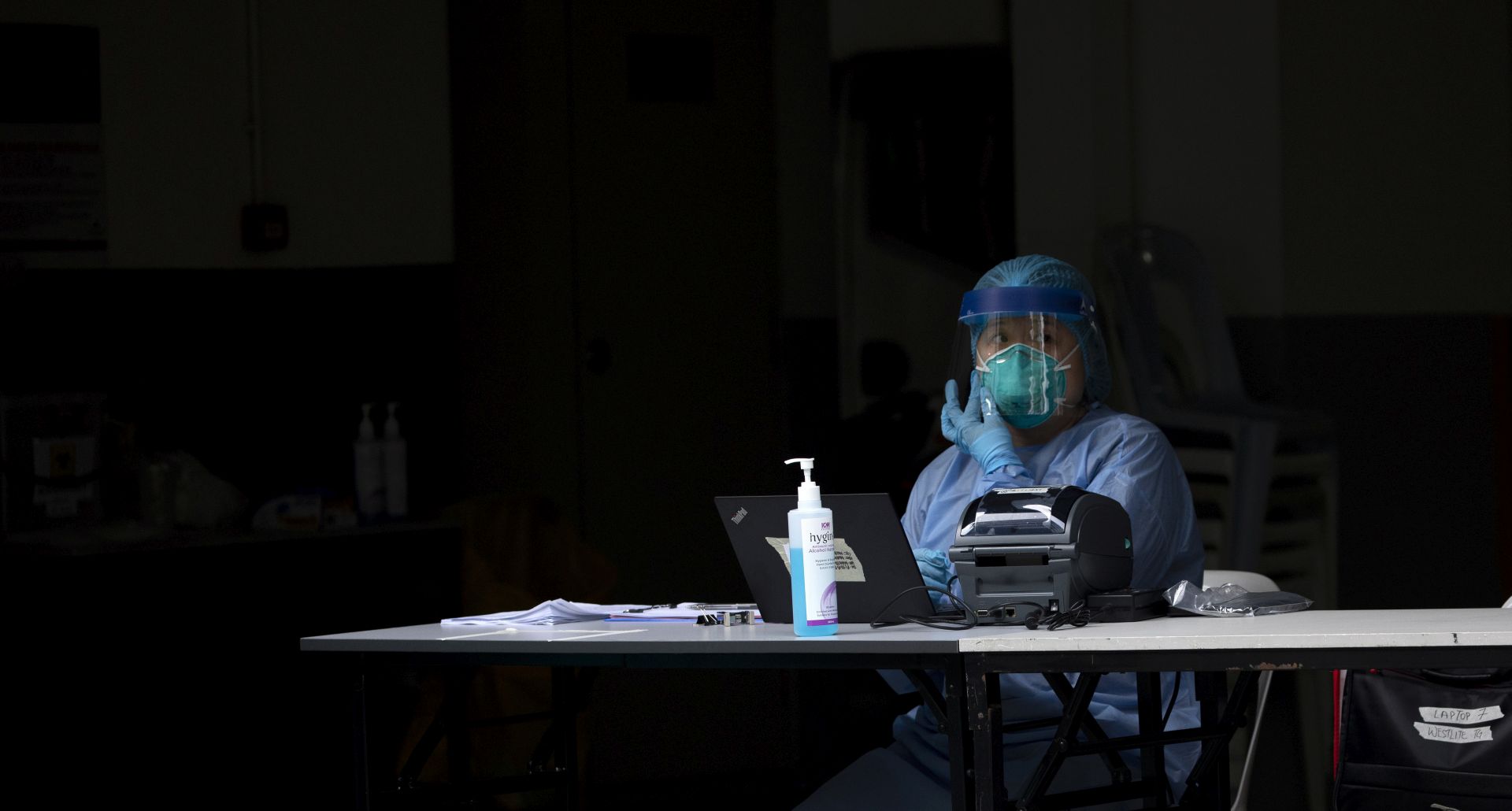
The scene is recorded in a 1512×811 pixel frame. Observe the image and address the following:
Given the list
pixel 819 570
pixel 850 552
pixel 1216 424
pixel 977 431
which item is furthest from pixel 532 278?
pixel 819 570

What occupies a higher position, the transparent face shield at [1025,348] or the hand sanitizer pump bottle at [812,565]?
the transparent face shield at [1025,348]

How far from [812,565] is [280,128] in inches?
92.0

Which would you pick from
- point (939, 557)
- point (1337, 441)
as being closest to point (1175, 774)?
point (939, 557)

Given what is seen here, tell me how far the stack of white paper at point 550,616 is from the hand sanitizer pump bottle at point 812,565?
0.54 m

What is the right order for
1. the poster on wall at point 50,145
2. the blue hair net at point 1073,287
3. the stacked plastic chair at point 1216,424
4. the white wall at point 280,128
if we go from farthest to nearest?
the stacked plastic chair at point 1216,424 → the white wall at point 280,128 → the poster on wall at point 50,145 → the blue hair net at point 1073,287

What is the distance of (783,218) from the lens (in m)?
4.35

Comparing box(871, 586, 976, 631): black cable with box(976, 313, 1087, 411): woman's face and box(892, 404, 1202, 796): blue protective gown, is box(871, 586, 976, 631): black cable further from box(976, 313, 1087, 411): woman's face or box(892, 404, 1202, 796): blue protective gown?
box(976, 313, 1087, 411): woman's face

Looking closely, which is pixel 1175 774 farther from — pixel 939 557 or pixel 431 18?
pixel 431 18

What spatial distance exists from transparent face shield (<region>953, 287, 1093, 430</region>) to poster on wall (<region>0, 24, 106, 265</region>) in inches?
86.0

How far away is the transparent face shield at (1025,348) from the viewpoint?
2512 millimetres

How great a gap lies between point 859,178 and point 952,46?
1.36 feet

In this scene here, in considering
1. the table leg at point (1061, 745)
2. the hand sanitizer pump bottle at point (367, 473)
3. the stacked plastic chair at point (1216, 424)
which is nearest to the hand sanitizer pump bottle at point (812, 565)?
the table leg at point (1061, 745)

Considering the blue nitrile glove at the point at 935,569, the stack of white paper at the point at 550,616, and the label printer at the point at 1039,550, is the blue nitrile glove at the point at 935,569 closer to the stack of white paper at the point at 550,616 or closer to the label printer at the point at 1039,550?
the label printer at the point at 1039,550

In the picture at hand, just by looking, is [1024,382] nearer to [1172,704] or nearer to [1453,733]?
[1172,704]
